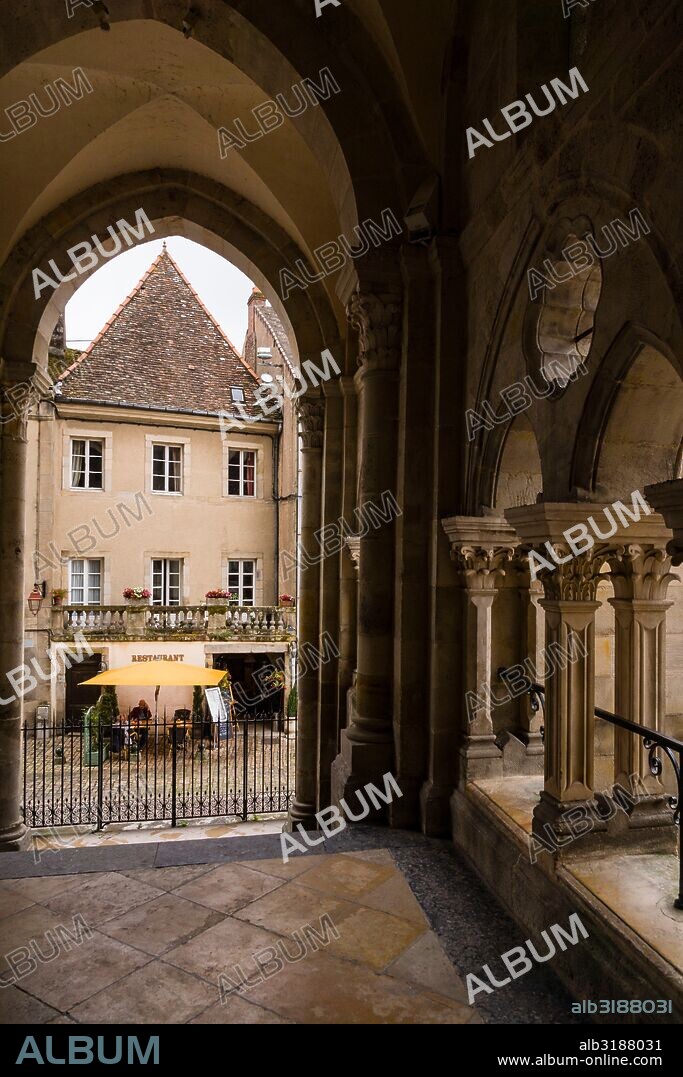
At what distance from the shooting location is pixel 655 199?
233 centimetres

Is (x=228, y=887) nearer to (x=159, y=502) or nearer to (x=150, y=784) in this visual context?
(x=150, y=784)

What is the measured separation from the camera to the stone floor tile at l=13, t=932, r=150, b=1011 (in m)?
2.67

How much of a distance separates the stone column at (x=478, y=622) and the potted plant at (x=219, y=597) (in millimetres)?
12039

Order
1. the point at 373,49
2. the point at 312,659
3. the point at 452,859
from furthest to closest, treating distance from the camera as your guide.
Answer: the point at 312,659, the point at 373,49, the point at 452,859

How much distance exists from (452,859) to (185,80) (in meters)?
6.41

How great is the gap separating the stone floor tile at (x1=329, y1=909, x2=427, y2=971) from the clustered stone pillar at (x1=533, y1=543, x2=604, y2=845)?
0.78 meters

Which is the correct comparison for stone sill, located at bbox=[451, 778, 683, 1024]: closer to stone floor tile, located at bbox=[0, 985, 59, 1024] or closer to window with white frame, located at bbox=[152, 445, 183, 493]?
stone floor tile, located at bbox=[0, 985, 59, 1024]

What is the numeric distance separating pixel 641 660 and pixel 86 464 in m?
15.4

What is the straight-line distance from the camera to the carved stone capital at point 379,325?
4594 mm

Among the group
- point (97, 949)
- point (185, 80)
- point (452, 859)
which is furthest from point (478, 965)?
point (185, 80)

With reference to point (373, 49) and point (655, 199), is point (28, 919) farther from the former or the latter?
point (373, 49)

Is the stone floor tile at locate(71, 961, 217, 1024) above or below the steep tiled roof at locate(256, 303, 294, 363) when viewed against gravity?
below

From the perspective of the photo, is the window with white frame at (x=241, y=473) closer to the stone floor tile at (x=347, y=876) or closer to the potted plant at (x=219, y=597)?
the potted plant at (x=219, y=597)

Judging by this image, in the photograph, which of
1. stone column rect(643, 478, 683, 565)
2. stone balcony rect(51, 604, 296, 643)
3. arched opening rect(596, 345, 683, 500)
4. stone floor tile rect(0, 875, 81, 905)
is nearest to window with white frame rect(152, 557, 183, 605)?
stone balcony rect(51, 604, 296, 643)
